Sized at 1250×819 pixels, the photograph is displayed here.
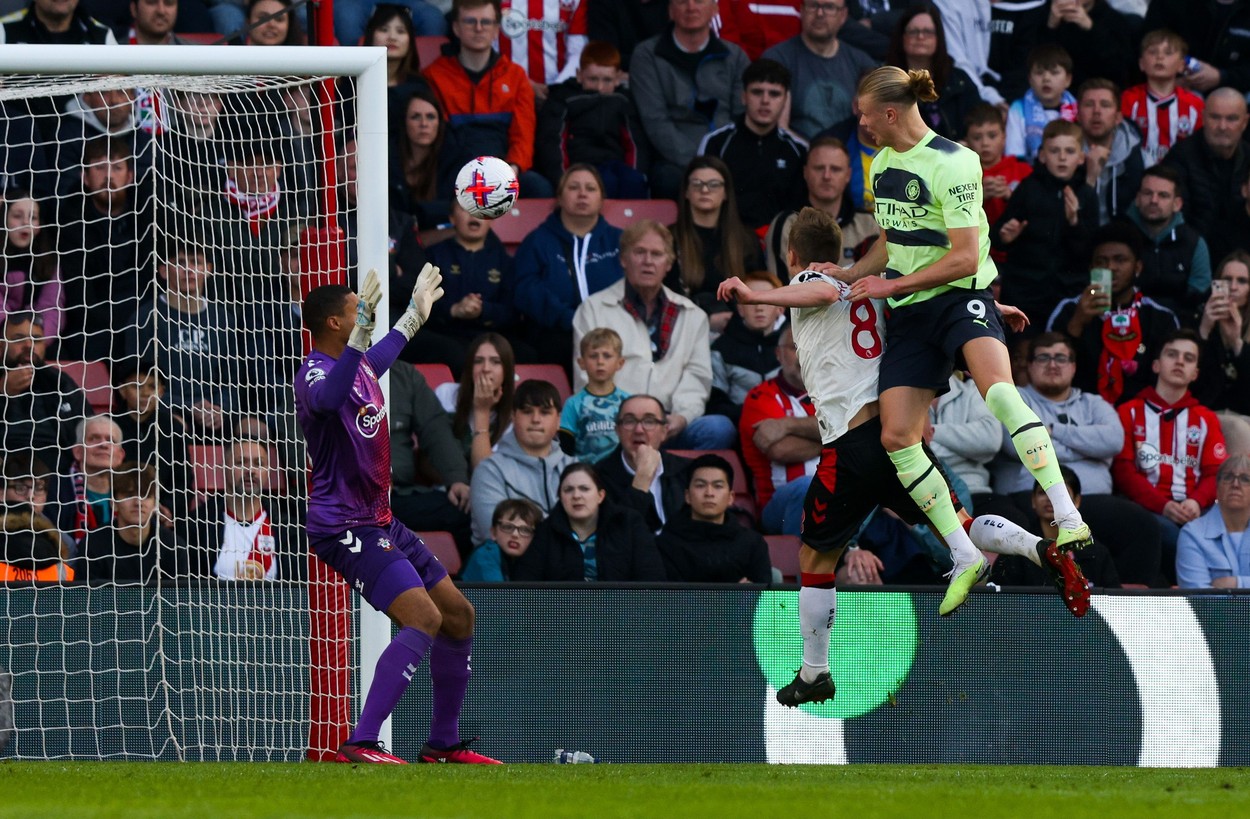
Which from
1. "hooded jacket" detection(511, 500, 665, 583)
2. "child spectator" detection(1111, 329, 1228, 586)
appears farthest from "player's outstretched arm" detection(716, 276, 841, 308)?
"child spectator" detection(1111, 329, 1228, 586)

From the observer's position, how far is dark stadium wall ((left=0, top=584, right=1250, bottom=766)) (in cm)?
945

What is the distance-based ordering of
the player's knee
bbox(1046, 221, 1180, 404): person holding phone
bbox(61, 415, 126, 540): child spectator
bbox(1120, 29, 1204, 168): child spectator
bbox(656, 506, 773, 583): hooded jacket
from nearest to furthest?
the player's knee → bbox(61, 415, 126, 540): child spectator → bbox(656, 506, 773, 583): hooded jacket → bbox(1046, 221, 1180, 404): person holding phone → bbox(1120, 29, 1204, 168): child spectator

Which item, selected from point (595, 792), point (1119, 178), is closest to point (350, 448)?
point (595, 792)

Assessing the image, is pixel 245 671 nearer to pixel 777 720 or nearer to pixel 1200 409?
pixel 777 720

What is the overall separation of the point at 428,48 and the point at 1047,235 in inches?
189

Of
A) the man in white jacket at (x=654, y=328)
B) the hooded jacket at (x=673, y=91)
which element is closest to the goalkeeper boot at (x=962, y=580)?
the man in white jacket at (x=654, y=328)

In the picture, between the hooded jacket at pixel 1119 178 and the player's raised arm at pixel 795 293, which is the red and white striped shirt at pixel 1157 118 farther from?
the player's raised arm at pixel 795 293

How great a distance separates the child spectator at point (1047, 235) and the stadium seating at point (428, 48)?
4.36m

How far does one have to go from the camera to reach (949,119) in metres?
12.8

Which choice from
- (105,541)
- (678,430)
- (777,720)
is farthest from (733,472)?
(105,541)

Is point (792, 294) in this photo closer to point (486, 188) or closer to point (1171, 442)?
point (486, 188)

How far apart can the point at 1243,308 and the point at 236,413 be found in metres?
7.03

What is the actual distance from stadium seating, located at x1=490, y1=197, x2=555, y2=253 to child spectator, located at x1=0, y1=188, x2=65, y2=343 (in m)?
3.17

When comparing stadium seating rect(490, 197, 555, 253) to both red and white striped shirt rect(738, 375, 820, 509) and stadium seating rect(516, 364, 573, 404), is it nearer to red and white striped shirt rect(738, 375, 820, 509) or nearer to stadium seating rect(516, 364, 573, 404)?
stadium seating rect(516, 364, 573, 404)
